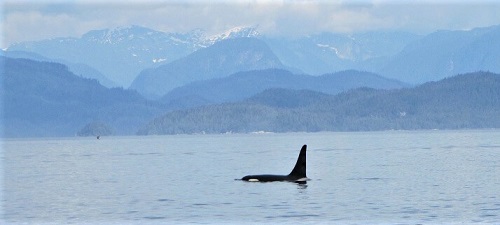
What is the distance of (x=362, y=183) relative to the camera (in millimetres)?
72375

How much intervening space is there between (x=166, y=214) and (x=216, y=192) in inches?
559

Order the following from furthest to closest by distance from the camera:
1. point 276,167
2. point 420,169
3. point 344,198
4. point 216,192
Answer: point 276,167, point 420,169, point 216,192, point 344,198

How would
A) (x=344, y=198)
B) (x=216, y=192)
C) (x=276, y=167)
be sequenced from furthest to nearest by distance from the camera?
1. (x=276, y=167)
2. (x=216, y=192)
3. (x=344, y=198)

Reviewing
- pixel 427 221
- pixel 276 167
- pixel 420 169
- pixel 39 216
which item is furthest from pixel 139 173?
pixel 427 221

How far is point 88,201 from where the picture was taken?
6166cm

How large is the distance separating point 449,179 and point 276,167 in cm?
3091

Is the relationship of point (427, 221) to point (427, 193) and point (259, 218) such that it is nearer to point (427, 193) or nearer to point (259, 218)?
point (259, 218)

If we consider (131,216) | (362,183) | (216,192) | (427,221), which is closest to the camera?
(427,221)

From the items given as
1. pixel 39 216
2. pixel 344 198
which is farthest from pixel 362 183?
pixel 39 216

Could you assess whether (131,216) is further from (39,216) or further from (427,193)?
(427,193)

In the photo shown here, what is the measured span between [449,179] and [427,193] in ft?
44.5

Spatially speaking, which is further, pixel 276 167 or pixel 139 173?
pixel 276 167

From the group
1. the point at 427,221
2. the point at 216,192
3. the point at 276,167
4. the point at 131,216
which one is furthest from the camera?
the point at 276,167

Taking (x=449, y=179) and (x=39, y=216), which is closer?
(x=39, y=216)
